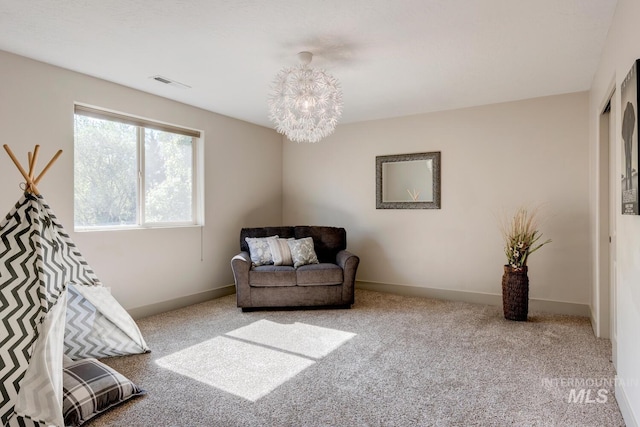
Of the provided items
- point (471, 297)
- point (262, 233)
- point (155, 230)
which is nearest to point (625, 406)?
point (471, 297)

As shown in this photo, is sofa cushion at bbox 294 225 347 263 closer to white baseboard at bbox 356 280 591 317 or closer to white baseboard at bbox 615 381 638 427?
white baseboard at bbox 356 280 591 317

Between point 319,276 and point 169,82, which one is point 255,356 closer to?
point 319,276

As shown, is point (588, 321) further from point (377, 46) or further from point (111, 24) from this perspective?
point (111, 24)

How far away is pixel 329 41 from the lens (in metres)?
2.73

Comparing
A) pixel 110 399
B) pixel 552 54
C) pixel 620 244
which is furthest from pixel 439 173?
pixel 110 399

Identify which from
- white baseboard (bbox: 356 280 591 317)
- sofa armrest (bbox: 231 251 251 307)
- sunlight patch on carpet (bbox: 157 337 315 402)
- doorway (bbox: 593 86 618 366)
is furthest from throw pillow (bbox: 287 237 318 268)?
doorway (bbox: 593 86 618 366)

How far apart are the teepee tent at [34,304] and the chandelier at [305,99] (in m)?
1.67

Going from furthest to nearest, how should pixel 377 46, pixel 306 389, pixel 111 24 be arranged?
pixel 377 46 < pixel 111 24 < pixel 306 389

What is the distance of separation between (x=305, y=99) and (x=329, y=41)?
45cm

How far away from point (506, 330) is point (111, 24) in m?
4.01

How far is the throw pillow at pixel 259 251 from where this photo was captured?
4.37 metres

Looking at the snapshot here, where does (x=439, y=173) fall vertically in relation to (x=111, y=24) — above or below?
below

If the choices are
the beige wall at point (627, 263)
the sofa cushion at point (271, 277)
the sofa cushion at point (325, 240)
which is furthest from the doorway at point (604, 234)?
the sofa cushion at point (271, 277)

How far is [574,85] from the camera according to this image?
373 centimetres
